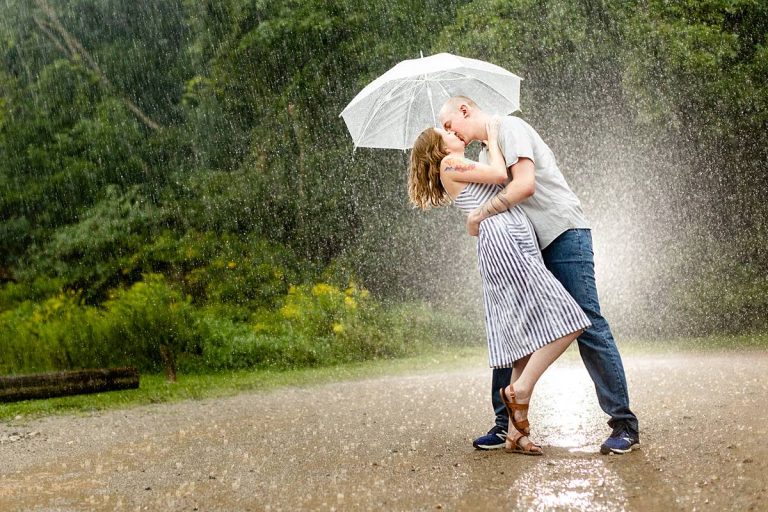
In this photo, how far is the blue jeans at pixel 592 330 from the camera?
14.0ft

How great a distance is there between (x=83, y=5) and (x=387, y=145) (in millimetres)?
17053

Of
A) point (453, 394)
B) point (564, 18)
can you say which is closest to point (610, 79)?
point (564, 18)

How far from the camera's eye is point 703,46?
13.1 m

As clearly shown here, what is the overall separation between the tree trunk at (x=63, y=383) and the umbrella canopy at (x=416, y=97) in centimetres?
514

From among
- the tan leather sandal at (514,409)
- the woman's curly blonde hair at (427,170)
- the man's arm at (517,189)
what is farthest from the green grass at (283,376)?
the man's arm at (517,189)

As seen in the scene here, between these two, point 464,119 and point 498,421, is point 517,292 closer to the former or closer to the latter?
Answer: point 498,421

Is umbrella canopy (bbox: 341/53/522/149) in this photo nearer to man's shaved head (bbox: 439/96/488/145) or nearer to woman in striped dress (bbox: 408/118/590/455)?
man's shaved head (bbox: 439/96/488/145)

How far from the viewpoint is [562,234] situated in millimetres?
4379

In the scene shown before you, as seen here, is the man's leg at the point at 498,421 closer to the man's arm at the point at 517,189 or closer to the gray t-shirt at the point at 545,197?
the gray t-shirt at the point at 545,197

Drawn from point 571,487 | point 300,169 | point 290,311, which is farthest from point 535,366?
point 300,169

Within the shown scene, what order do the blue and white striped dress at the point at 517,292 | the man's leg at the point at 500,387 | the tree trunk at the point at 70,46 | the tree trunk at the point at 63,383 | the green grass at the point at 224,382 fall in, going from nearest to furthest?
the blue and white striped dress at the point at 517,292, the man's leg at the point at 500,387, the green grass at the point at 224,382, the tree trunk at the point at 63,383, the tree trunk at the point at 70,46

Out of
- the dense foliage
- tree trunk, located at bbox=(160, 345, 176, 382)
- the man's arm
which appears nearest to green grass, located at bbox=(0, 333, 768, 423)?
tree trunk, located at bbox=(160, 345, 176, 382)

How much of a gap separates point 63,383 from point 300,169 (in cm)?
859

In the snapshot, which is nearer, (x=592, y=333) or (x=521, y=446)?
(x=592, y=333)
